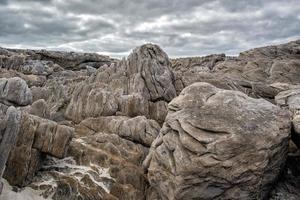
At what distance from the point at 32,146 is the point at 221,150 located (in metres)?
13.3

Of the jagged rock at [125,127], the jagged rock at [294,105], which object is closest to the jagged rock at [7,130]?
the jagged rock at [125,127]

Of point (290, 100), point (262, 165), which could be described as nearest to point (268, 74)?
point (290, 100)

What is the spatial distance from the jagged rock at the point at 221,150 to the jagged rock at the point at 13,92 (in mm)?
15445

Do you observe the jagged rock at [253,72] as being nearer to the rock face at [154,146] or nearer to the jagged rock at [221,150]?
the rock face at [154,146]

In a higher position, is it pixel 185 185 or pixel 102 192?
pixel 185 185

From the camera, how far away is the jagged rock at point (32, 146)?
25.1 meters

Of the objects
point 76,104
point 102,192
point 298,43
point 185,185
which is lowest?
point 102,192

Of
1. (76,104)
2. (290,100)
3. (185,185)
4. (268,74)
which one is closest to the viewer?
(185,185)

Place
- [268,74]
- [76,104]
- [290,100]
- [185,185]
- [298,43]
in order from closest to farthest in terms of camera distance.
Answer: [185,185], [290,100], [76,104], [268,74], [298,43]

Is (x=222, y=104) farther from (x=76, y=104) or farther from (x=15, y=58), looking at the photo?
(x=15, y=58)

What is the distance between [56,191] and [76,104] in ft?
44.7

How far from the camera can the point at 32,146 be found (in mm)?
26078

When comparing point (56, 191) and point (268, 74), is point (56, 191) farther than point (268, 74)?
No

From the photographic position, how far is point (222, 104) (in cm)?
2406
